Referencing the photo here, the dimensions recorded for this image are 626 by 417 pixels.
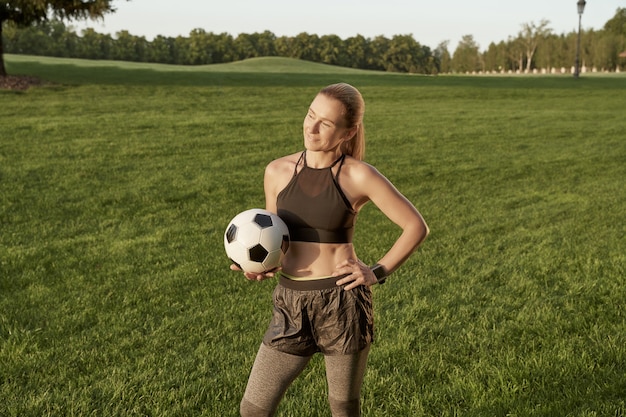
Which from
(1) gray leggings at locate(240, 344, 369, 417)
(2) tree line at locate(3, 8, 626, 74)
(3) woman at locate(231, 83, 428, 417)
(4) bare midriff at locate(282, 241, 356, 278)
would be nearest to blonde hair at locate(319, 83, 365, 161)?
(3) woman at locate(231, 83, 428, 417)

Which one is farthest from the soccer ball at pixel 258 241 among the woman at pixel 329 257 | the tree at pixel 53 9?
the tree at pixel 53 9

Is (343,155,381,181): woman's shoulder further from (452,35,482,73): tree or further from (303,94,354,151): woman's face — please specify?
(452,35,482,73): tree

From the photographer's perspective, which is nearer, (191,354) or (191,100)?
(191,354)

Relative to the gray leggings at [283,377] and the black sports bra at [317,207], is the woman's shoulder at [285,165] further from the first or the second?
the gray leggings at [283,377]

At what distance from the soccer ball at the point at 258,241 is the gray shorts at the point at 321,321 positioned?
0.48 ft

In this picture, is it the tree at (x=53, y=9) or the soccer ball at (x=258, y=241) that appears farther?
the tree at (x=53, y=9)

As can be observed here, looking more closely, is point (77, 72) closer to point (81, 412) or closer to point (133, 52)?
point (81, 412)

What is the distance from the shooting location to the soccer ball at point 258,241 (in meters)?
2.68

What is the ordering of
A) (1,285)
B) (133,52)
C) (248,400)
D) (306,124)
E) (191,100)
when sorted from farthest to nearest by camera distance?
(133,52)
(191,100)
(1,285)
(248,400)
(306,124)

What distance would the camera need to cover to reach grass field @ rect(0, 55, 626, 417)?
409cm

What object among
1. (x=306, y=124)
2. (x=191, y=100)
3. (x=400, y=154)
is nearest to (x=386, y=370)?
(x=306, y=124)

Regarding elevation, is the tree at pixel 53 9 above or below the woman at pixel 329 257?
above

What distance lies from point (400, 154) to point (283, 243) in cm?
1188

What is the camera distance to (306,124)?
2.61 metres
